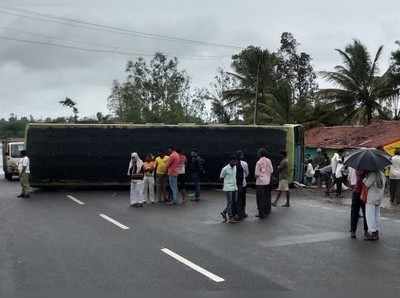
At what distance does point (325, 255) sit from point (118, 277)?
3.72 metres

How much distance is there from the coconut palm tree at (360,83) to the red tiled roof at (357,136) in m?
3.01

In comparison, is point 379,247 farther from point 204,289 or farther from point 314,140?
point 314,140

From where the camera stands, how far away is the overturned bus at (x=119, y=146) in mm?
26859

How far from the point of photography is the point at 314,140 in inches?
1489

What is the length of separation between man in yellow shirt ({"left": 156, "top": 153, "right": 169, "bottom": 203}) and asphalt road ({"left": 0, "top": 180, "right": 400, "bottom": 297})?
3349mm

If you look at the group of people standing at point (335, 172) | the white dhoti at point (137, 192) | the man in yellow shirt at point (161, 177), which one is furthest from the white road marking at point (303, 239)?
the group of people standing at point (335, 172)

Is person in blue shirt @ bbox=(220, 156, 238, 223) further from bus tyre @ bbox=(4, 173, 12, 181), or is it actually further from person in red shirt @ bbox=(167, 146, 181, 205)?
bus tyre @ bbox=(4, 173, 12, 181)

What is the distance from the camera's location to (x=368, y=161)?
12.6 metres

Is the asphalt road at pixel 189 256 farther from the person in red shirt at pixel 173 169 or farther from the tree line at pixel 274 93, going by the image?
the tree line at pixel 274 93

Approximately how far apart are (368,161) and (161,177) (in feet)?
31.4

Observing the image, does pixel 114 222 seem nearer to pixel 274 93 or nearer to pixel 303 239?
pixel 303 239

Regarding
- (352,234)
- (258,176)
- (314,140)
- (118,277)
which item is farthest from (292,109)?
(118,277)

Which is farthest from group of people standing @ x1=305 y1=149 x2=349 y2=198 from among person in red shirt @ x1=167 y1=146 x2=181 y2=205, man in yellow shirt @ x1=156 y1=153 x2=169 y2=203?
man in yellow shirt @ x1=156 y1=153 x2=169 y2=203

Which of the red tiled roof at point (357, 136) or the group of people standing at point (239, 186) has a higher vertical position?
the red tiled roof at point (357, 136)
